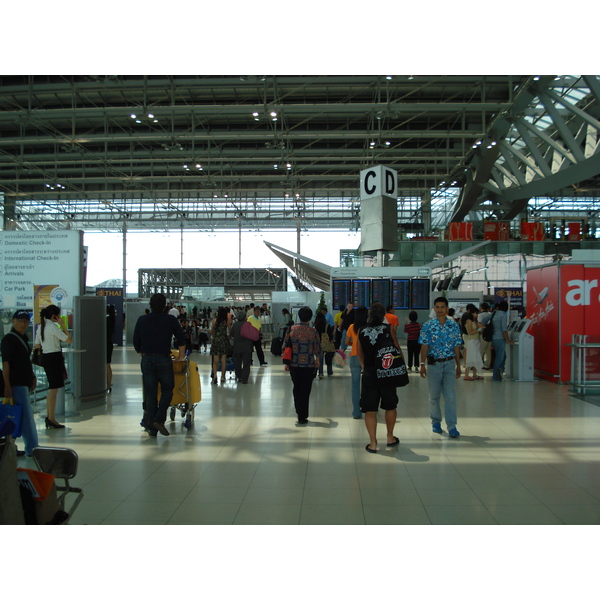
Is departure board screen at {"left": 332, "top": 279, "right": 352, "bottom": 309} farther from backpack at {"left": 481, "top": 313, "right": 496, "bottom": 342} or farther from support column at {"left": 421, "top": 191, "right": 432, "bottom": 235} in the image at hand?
support column at {"left": 421, "top": 191, "right": 432, "bottom": 235}

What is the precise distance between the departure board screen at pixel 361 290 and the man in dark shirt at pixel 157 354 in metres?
13.6

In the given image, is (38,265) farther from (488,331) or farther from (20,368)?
(488,331)

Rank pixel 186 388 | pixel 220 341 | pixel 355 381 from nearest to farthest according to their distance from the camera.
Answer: pixel 186 388
pixel 355 381
pixel 220 341

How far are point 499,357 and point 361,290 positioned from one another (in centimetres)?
892

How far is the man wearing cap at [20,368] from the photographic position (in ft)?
17.9

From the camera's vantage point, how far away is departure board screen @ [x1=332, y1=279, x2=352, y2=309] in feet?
64.5

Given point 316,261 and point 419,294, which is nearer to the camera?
point 419,294

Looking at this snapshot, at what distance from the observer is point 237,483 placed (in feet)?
15.3

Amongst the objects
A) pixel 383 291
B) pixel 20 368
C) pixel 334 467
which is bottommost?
pixel 334 467

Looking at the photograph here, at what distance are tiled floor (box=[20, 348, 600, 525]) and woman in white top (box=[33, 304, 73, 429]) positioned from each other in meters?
0.37

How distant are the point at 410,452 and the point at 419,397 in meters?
3.90

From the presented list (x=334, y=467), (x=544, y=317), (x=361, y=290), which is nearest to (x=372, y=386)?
(x=334, y=467)

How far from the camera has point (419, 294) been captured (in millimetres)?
19938
